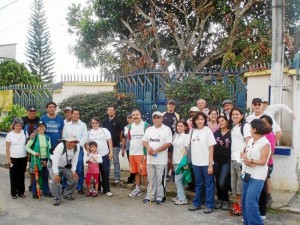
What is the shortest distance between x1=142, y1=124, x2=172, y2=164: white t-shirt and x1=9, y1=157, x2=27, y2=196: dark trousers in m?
2.47

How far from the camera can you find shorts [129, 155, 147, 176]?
6993mm

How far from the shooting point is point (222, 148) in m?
6.08

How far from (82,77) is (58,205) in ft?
15.1

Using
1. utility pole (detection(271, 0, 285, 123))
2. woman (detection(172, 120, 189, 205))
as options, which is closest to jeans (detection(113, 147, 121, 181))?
woman (detection(172, 120, 189, 205))

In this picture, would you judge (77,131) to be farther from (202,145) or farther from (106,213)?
(202,145)

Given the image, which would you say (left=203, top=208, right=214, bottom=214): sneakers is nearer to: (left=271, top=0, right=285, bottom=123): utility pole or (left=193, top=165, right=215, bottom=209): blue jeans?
(left=193, top=165, right=215, bottom=209): blue jeans

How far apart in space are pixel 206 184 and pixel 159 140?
43.9 inches

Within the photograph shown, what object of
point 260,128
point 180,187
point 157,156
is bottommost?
point 180,187

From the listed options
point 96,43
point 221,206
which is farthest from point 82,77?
point 96,43

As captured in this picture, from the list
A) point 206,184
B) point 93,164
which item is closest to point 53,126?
point 93,164

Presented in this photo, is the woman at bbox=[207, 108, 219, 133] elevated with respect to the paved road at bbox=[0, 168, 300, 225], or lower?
elevated

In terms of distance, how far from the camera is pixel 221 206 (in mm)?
6219

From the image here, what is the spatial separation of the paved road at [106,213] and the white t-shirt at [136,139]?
0.88 m

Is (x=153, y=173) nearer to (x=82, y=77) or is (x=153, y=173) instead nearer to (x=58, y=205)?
(x=58, y=205)
